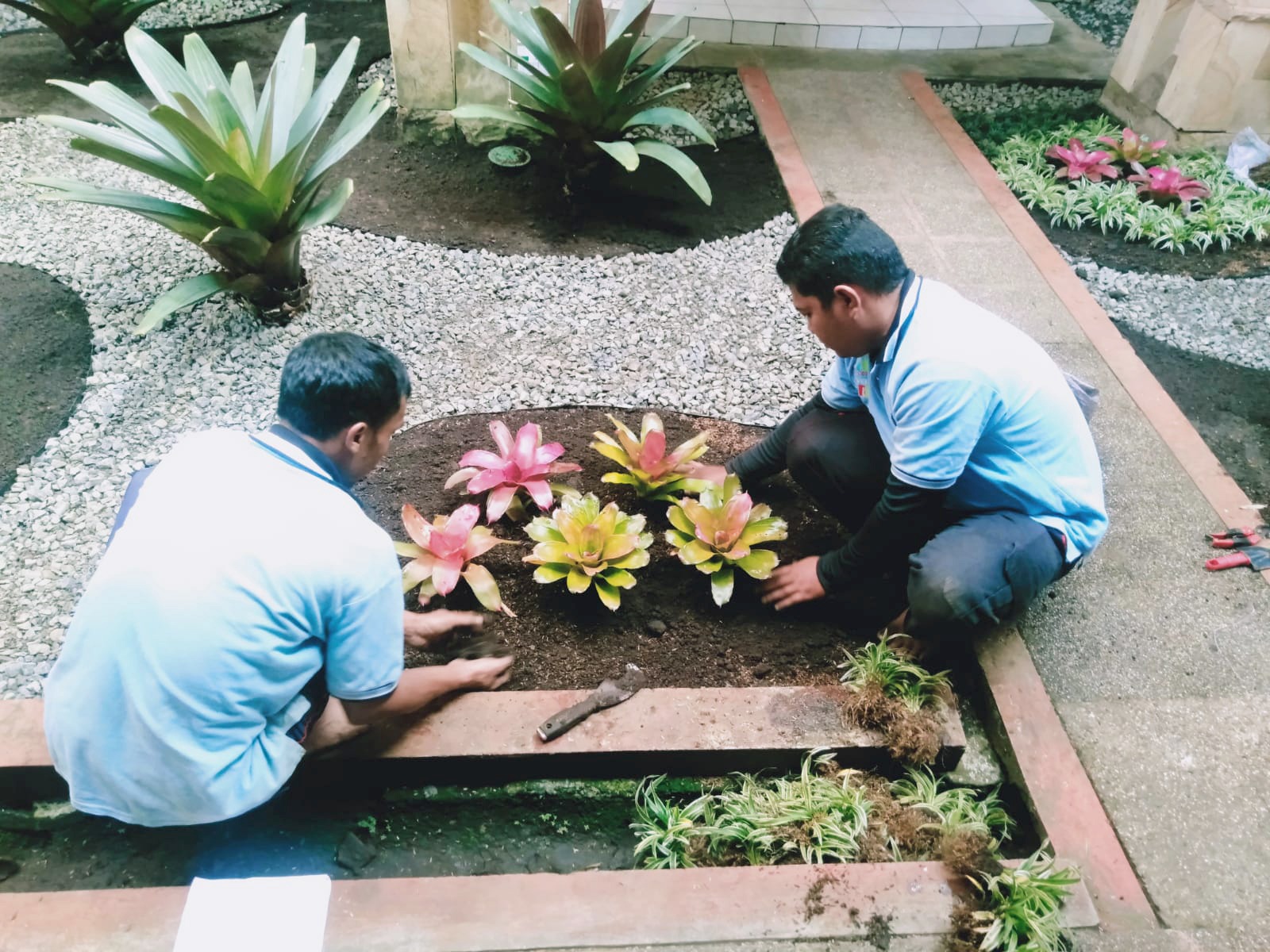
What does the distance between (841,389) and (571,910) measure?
1.41 meters

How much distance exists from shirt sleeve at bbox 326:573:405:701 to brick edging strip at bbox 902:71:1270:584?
2277 mm

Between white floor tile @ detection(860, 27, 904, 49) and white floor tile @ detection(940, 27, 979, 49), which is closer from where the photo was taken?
white floor tile @ detection(860, 27, 904, 49)

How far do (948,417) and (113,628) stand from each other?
1616 mm

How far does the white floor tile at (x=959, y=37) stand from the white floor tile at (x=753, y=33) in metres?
1.05

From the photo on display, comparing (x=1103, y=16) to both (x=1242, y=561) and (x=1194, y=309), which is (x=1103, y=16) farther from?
(x=1242, y=561)

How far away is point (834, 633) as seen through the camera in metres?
2.19

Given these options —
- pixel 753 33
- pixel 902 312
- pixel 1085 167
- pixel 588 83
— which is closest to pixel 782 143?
pixel 588 83

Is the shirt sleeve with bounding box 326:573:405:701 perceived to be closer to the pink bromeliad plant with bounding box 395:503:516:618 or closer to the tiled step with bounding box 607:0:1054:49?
the pink bromeliad plant with bounding box 395:503:516:618

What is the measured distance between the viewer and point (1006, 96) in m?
4.88

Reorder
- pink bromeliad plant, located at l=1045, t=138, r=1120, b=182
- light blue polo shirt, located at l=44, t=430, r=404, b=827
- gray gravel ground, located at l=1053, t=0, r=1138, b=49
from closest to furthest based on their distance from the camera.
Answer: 1. light blue polo shirt, located at l=44, t=430, r=404, b=827
2. pink bromeliad plant, located at l=1045, t=138, r=1120, b=182
3. gray gravel ground, located at l=1053, t=0, r=1138, b=49

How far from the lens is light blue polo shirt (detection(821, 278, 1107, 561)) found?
183 cm

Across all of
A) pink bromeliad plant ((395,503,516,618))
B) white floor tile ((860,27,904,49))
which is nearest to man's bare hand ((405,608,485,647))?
pink bromeliad plant ((395,503,516,618))

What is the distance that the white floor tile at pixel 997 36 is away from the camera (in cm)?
525

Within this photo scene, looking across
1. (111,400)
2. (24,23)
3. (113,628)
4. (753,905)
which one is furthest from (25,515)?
(24,23)
